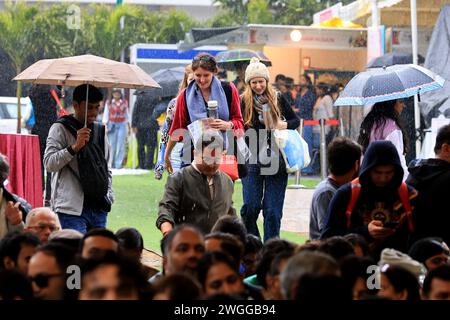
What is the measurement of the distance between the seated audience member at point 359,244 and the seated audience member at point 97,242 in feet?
4.82

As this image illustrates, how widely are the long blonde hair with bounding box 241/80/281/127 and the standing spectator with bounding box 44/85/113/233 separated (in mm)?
1667

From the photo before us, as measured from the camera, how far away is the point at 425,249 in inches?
308

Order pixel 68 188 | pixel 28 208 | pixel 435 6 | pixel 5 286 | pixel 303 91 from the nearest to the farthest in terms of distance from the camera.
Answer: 1. pixel 5 286
2. pixel 28 208
3. pixel 68 188
4. pixel 435 6
5. pixel 303 91

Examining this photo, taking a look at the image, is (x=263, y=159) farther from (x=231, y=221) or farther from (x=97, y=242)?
(x=97, y=242)

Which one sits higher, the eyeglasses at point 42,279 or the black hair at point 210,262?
the black hair at point 210,262

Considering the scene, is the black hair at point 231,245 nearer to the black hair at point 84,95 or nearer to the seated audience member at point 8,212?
the seated audience member at point 8,212

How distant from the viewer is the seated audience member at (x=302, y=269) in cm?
543

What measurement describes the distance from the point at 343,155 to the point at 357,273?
238 cm

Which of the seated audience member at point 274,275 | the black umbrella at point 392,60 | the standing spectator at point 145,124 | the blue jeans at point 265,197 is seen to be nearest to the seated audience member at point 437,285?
the seated audience member at point 274,275
